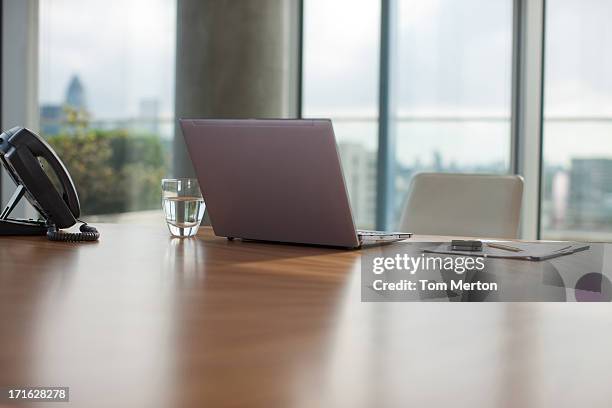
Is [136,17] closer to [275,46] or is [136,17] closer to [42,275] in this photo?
[275,46]

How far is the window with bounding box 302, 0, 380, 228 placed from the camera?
16.6 feet

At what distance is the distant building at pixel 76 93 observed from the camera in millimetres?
5621

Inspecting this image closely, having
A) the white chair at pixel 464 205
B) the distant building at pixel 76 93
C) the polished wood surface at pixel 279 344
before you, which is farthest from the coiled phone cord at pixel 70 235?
the distant building at pixel 76 93

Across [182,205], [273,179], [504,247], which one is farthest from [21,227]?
[504,247]

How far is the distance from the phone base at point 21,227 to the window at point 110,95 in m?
3.58

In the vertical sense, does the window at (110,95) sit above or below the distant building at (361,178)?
above

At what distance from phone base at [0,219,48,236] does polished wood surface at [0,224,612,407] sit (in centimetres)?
65

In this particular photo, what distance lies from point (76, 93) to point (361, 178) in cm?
222

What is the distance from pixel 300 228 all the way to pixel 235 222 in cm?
19

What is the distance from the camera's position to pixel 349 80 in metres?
5.11

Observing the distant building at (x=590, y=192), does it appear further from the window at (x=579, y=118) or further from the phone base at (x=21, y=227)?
the phone base at (x=21, y=227)

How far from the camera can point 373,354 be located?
0.75 metres

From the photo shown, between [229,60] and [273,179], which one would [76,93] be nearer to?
[229,60]

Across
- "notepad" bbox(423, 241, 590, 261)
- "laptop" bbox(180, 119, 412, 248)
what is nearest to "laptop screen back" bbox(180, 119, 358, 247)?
"laptop" bbox(180, 119, 412, 248)
